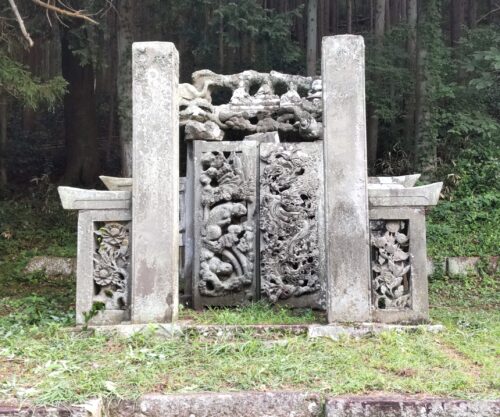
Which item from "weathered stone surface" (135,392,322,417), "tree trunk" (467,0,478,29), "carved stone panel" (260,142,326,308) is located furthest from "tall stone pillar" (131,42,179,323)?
"tree trunk" (467,0,478,29)

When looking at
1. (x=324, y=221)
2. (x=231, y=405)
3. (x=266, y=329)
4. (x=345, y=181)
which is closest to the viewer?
(x=231, y=405)

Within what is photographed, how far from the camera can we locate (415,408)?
3.27 meters

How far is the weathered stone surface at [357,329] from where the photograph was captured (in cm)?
476

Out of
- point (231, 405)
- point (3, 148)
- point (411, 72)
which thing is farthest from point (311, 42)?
point (231, 405)

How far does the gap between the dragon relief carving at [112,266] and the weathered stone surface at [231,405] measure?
1892 millimetres

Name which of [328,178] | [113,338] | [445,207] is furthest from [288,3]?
Result: [113,338]

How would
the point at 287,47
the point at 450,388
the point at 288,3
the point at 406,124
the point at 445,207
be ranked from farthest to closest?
1. the point at 288,3
2. the point at 406,124
3. the point at 287,47
4. the point at 445,207
5. the point at 450,388

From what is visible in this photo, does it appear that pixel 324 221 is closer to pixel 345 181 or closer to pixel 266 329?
pixel 345 181

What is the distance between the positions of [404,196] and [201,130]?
7.49ft

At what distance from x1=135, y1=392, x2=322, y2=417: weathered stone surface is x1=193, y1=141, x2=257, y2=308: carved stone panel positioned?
2578 mm

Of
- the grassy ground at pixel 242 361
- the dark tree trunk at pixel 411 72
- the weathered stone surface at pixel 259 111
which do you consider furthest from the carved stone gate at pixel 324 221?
the dark tree trunk at pixel 411 72

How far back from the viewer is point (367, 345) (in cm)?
449

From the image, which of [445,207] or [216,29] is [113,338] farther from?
[216,29]

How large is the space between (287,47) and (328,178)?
7524 millimetres
